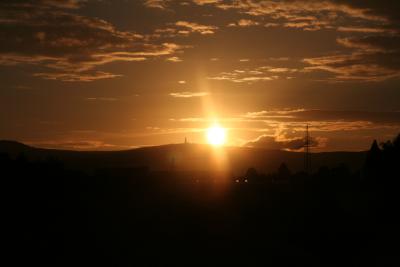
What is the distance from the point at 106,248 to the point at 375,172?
40.0 m

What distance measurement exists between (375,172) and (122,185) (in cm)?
2886

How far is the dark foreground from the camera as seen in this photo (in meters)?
41.2

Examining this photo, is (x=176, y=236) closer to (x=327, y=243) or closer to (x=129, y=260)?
(x=129, y=260)

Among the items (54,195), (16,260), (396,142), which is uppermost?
(396,142)

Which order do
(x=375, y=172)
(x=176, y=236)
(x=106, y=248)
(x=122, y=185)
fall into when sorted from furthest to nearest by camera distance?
1. (x=375, y=172)
2. (x=122, y=185)
3. (x=176, y=236)
4. (x=106, y=248)

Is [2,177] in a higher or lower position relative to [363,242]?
higher

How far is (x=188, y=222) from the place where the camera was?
48.9 metres

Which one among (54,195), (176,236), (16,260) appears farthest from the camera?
(54,195)

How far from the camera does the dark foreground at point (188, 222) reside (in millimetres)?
41219

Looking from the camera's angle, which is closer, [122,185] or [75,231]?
[75,231]

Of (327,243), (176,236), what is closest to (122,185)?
(176,236)

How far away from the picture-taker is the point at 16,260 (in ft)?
129

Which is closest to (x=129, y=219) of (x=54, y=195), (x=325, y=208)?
(x=54, y=195)

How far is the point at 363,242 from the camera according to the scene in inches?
1857
